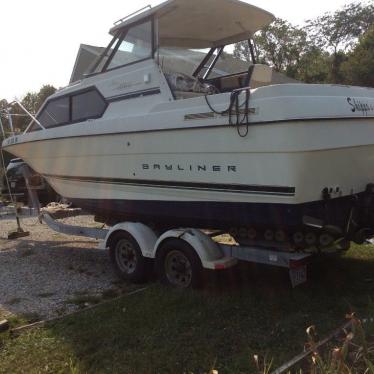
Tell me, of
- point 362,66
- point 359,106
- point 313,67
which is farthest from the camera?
point 313,67

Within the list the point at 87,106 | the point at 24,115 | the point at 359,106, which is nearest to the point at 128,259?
the point at 87,106

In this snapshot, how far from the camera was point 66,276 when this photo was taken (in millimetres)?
6289

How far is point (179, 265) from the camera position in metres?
5.28

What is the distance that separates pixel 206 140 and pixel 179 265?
57.4 inches

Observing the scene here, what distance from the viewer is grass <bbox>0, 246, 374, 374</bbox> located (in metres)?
3.56

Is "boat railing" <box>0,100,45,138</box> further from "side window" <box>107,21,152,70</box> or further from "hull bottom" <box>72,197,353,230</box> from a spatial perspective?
"hull bottom" <box>72,197,353,230</box>

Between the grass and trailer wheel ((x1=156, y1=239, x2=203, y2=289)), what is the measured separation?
0.16 metres

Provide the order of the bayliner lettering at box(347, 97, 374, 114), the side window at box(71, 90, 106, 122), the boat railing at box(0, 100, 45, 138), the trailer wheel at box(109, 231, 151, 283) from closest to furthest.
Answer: the bayliner lettering at box(347, 97, 374, 114), the trailer wheel at box(109, 231, 151, 283), the side window at box(71, 90, 106, 122), the boat railing at box(0, 100, 45, 138)

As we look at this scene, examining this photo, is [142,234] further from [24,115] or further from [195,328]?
[24,115]

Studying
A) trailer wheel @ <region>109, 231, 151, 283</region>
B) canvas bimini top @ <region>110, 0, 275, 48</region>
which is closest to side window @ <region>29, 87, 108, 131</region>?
canvas bimini top @ <region>110, 0, 275, 48</region>

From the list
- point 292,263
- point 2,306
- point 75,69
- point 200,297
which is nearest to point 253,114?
point 292,263

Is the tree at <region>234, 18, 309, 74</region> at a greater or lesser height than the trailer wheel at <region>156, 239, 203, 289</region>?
greater

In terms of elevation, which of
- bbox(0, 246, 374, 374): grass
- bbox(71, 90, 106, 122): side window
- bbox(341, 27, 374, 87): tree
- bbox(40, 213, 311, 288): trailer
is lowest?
bbox(0, 246, 374, 374): grass

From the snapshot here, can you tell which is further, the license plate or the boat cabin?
the boat cabin
